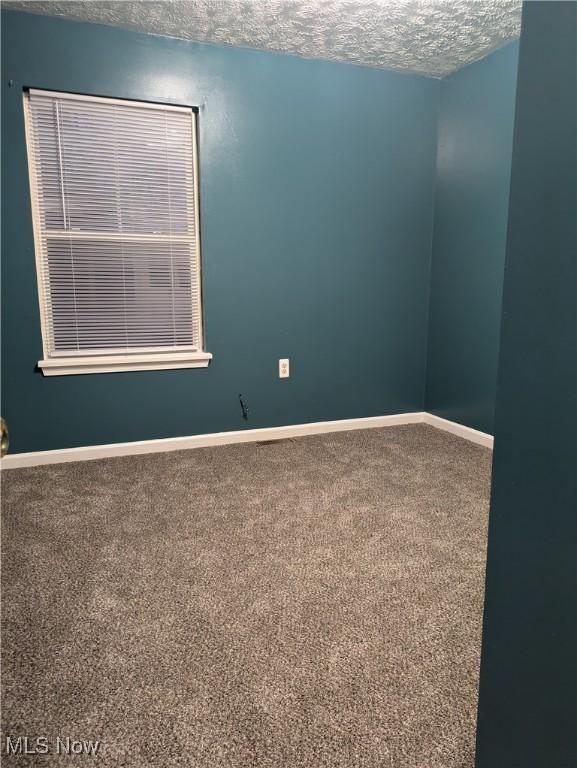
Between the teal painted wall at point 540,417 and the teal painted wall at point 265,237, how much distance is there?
2380 mm

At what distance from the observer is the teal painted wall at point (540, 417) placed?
576 millimetres

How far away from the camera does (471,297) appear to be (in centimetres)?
304

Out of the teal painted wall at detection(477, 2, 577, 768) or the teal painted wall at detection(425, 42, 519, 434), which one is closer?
the teal painted wall at detection(477, 2, 577, 768)

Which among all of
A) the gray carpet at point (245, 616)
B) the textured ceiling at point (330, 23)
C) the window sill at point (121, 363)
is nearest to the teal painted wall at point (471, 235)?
the textured ceiling at point (330, 23)

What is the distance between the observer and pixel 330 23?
243cm

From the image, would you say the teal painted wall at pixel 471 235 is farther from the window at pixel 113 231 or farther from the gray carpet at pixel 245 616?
the window at pixel 113 231

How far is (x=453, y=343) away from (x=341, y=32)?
6.14 ft

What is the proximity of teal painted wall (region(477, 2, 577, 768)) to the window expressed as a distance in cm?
237

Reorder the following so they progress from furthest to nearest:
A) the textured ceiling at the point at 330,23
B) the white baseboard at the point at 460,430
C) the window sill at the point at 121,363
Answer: the white baseboard at the point at 460,430
the window sill at the point at 121,363
the textured ceiling at the point at 330,23

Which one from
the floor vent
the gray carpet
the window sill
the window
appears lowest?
the floor vent

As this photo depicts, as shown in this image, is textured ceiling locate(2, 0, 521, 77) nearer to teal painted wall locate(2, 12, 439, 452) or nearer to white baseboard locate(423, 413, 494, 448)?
teal painted wall locate(2, 12, 439, 452)

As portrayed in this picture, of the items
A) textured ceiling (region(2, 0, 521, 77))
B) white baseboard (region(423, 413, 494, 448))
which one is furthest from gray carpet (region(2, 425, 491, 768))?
textured ceiling (region(2, 0, 521, 77))

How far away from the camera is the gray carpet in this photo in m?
1.06

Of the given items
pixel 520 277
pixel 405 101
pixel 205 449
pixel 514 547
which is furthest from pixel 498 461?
pixel 405 101
